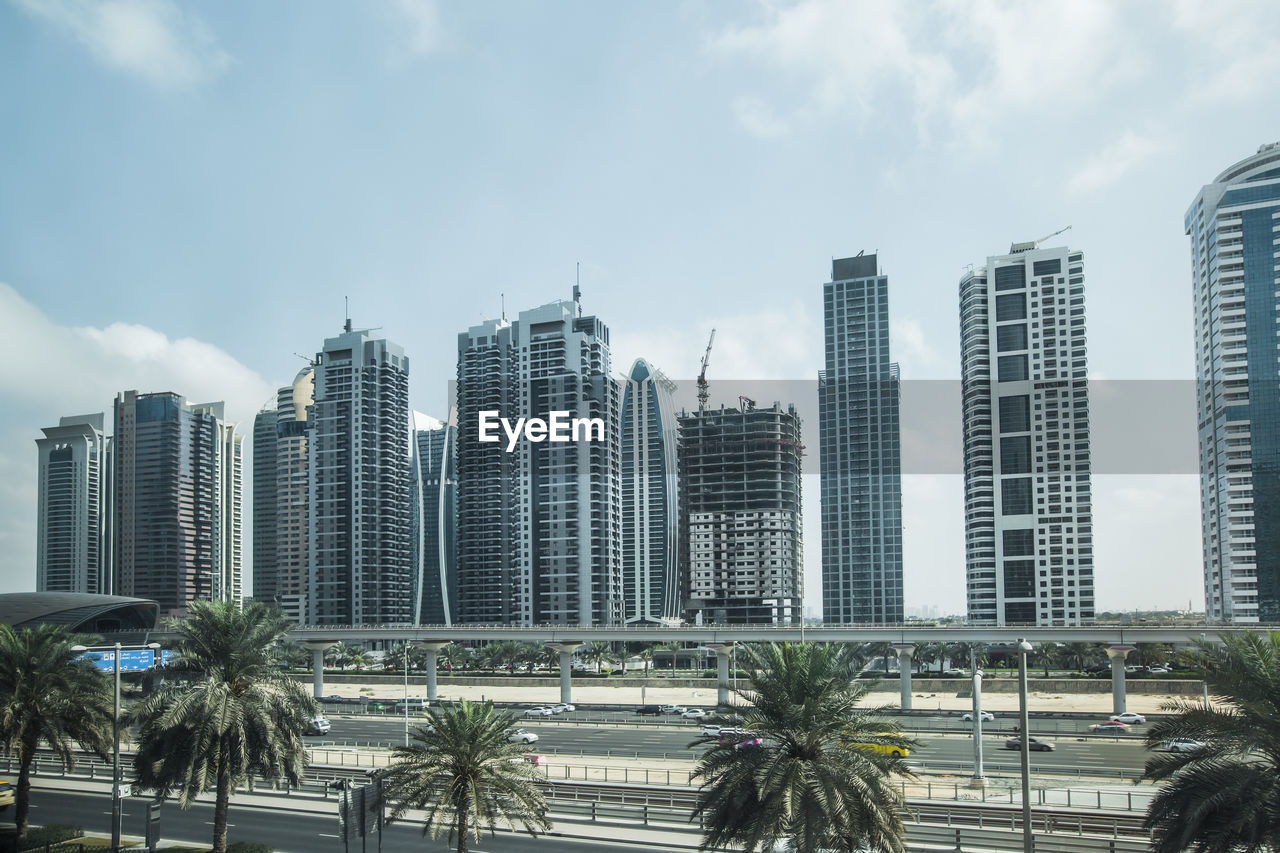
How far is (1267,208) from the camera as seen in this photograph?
13112 centimetres

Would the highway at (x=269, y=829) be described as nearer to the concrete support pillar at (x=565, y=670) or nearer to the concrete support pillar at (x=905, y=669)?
the concrete support pillar at (x=565, y=670)

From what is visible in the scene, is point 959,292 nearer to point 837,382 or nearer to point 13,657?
point 837,382

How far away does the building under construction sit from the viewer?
Result: 6225 inches

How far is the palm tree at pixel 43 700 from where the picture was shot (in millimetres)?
31078

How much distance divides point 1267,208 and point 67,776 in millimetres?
145112

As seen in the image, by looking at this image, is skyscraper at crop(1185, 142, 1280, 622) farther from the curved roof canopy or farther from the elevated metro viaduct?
the curved roof canopy

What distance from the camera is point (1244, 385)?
133 meters

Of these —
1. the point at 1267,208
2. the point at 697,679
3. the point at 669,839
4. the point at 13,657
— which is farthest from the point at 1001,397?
the point at 13,657

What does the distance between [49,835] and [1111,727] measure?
6422cm

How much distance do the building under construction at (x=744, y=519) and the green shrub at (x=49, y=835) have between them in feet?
420

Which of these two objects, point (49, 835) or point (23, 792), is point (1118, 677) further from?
point (23, 792)

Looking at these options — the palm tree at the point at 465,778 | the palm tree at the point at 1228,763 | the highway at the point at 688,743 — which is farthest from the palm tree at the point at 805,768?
the highway at the point at 688,743

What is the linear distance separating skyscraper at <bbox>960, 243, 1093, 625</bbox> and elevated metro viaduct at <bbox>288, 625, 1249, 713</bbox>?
42785mm

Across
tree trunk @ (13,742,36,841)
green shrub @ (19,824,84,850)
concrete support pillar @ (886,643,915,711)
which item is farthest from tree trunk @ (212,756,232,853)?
concrete support pillar @ (886,643,915,711)
